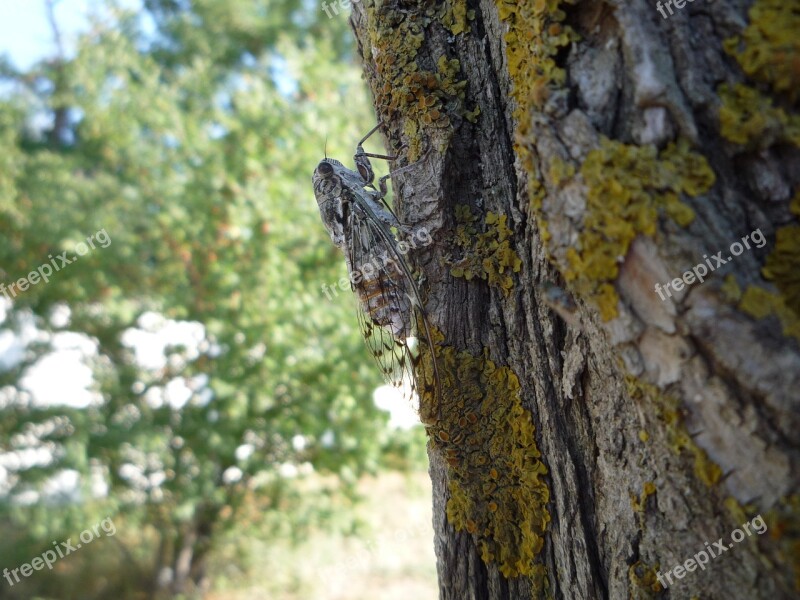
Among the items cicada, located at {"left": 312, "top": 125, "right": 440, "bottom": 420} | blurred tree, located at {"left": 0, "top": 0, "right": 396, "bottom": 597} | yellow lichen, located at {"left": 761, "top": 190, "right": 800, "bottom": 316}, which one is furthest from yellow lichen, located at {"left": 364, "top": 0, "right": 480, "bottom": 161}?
blurred tree, located at {"left": 0, "top": 0, "right": 396, "bottom": 597}

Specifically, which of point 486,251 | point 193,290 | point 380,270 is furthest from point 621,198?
point 193,290

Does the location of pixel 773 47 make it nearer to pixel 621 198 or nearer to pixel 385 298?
pixel 621 198

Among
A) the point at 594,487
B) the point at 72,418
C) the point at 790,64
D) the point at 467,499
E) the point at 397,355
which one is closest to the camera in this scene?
the point at 790,64

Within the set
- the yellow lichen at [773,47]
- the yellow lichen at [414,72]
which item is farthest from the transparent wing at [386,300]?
the yellow lichen at [773,47]

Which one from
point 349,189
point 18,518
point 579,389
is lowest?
point 579,389

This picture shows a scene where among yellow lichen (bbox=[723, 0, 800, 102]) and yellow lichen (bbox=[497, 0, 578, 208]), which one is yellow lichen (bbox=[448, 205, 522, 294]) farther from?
yellow lichen (bbox=[723, 0, 800, 102])

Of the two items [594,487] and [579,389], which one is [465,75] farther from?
[594,487]

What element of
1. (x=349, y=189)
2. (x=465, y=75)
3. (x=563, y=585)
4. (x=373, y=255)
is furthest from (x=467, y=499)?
(x=349, y=189)
